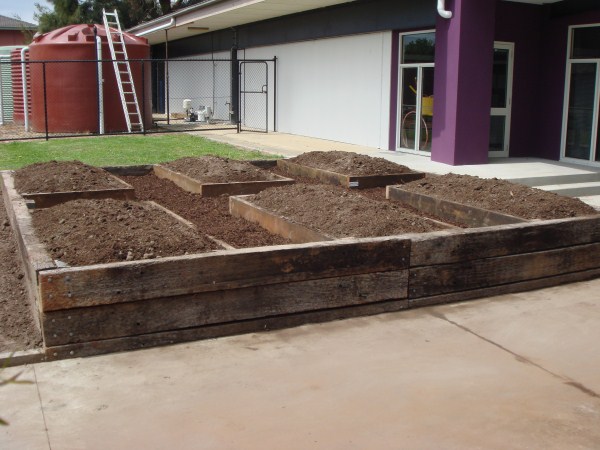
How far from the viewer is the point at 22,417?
154 inches

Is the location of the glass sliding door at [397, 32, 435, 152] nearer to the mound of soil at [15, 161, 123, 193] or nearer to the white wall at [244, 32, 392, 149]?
the white wall at [244, 32, 392, 149]

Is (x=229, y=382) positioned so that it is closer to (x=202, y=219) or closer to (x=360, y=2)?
(x=202, y=219)

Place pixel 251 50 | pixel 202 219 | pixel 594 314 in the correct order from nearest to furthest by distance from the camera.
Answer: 1. pixel 594 314
2. pixel 202 219
3. pixel 251 50

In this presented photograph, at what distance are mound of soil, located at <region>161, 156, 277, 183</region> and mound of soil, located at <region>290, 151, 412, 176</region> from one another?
1.15m

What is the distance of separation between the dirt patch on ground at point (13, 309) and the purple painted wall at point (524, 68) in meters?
11.1

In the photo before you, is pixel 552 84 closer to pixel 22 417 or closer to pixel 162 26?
Result: pixel 22 417

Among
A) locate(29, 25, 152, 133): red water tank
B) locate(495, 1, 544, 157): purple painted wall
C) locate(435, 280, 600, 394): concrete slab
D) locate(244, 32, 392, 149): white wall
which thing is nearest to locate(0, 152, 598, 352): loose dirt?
locate(435, 280, 600, 394): concrete slab

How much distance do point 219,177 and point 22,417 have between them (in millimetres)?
6150

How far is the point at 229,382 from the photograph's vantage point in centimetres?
443

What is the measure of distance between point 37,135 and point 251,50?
840cm

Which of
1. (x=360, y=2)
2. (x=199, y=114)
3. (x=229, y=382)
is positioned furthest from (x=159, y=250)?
(x=199, y=114)

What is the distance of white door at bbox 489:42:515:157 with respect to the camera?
585 inches

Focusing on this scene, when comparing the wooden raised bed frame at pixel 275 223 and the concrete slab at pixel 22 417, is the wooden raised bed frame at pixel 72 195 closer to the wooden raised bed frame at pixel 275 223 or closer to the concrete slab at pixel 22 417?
the wooden raised bed frame at pixel 275 223

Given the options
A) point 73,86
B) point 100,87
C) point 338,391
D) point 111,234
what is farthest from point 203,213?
point 73,86
